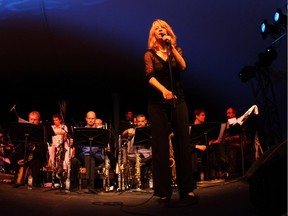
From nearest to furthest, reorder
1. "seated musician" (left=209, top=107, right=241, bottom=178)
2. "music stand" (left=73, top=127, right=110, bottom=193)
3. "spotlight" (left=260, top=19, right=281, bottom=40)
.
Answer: "music stand" (left=73, top=127, right=110, bottom=193), "spotlight" (left=260, top=19, right=281, bottom=40), "seated musician" (left=209, top=107, right=241, bottom=178)

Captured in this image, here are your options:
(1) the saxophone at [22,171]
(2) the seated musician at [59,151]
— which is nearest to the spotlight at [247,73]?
(2) the seated musician at [59,151]

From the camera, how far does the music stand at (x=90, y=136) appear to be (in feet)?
17.9

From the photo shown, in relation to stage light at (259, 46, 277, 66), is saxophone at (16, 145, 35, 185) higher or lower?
lower

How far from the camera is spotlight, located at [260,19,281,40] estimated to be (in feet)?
20.8

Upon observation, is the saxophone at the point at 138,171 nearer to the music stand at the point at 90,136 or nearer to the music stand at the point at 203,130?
the music stand at the point at 90,136

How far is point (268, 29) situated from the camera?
659cm

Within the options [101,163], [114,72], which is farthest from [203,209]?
[114,72]

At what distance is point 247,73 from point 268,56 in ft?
2.86

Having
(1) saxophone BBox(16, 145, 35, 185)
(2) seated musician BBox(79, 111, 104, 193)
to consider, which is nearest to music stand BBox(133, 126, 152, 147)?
(2) seated musician BBox(79, 111, 104, 193)

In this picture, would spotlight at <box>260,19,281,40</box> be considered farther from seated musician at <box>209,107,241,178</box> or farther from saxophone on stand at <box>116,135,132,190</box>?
saxophone on stand at <box>116,135,132,190</box>

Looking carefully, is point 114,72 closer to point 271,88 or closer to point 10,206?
point 271,88

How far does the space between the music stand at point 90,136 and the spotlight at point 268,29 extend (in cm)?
362

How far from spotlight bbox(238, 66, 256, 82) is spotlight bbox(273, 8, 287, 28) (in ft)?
4.38

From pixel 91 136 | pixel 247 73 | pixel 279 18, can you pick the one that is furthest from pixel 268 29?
pixel 91 136
